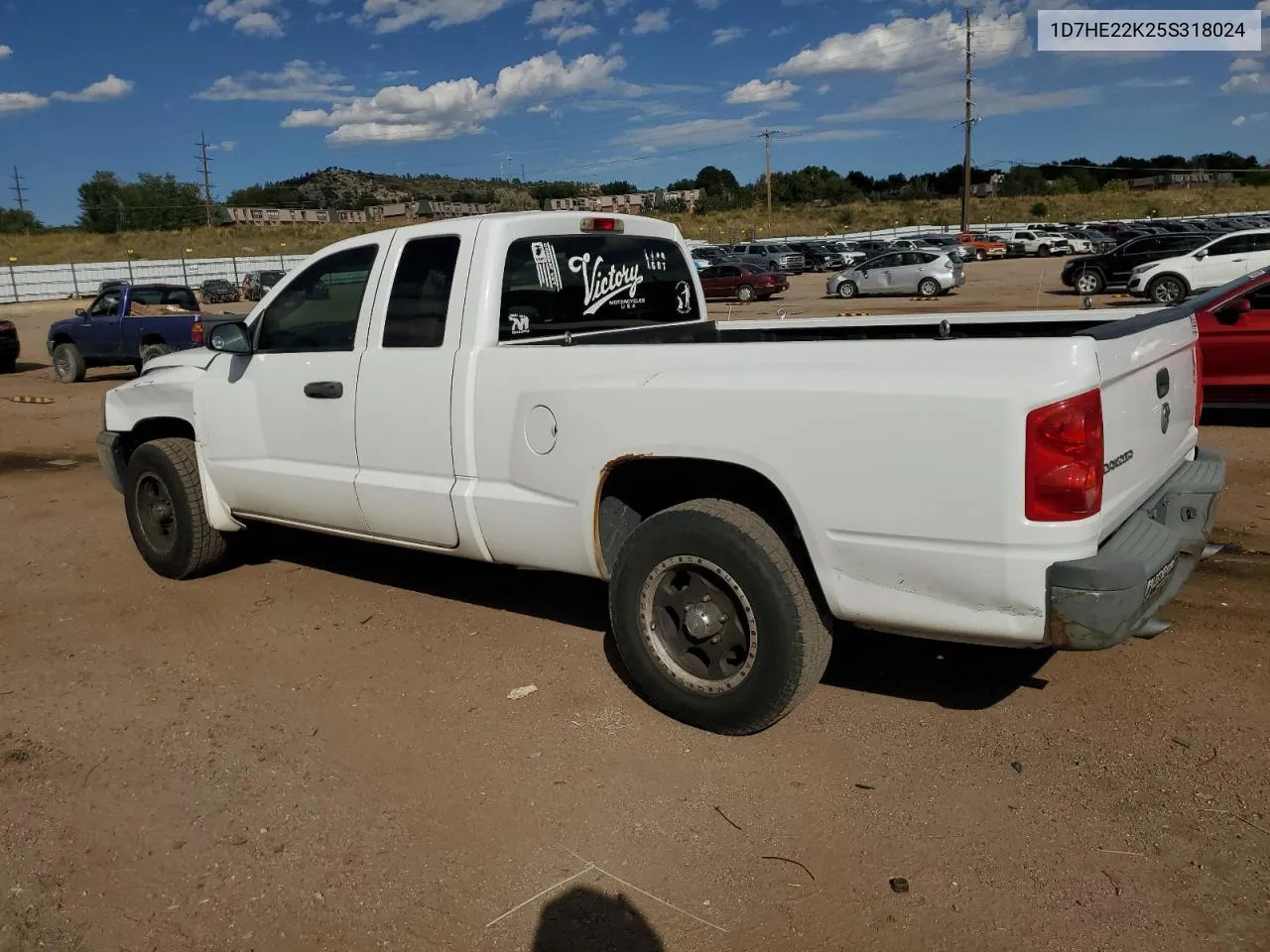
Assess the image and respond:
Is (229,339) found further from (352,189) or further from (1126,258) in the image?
(352,189)

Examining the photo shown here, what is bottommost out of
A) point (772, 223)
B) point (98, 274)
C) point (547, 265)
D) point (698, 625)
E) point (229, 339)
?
point (698, 625)

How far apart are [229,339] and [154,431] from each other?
1576mm

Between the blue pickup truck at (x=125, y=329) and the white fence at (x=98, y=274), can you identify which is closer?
the blue pickup truck at (x=125, y=329)

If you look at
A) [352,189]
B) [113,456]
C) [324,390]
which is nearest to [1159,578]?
[324,390]

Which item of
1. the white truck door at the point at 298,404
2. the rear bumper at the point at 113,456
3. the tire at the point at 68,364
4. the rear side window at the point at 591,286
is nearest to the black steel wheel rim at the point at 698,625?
the rear side window at the point at 591,286

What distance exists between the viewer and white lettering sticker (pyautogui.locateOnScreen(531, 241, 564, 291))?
4590 millimetres

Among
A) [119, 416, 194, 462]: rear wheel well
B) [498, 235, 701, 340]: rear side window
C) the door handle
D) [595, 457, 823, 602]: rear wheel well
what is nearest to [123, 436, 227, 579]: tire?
[119, 416, 194, 462]: rear wheel well

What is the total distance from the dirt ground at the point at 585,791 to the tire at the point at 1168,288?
729 inches

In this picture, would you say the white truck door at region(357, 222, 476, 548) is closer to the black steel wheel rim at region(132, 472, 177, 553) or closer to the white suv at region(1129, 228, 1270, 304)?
the black steel wheel rim at region(132, 472, 177, 553)

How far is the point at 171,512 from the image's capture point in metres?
5.88

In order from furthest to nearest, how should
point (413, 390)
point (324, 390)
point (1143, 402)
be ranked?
point (324, 390)
point (413, 390)
point (1143, 402)

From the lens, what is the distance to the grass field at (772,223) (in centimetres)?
6688

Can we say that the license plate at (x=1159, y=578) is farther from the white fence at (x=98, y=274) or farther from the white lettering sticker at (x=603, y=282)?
the white fence at (x=98, y=274)

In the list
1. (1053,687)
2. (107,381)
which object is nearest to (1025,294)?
(107,381)
